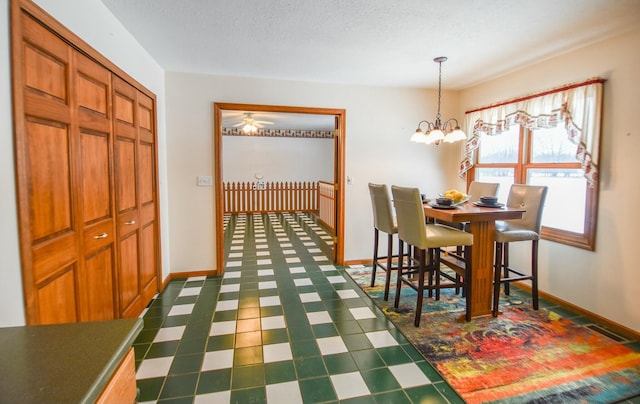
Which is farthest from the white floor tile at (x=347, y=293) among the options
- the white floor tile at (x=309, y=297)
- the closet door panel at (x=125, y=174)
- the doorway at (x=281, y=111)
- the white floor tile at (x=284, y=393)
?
the closet door panel at (x=125, y=174)

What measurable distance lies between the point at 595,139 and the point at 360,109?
93.9 inches

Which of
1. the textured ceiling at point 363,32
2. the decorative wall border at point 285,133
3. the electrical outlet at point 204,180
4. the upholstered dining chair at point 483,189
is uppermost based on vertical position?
the decorative wall border at point 285,133

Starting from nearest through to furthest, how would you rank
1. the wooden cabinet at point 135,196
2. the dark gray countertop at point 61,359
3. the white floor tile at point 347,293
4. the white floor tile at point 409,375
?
1. the dark gray countertop at point 61,359
2. the white floor tile at point 409,375
3. the wooden cabinet at point 135,196
4. the white floor tile at point 347,293

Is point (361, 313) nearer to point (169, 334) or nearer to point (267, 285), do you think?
point (267, 285)

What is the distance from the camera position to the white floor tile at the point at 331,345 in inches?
89.5

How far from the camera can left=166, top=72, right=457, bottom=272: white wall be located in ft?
12.0

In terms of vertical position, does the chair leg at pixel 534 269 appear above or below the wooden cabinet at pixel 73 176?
below

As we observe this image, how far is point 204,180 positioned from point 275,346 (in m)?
2.17

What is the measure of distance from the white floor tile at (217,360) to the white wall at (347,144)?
1743 millimetres

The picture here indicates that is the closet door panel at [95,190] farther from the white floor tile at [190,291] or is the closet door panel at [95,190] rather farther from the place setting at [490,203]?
the place setting at [490,203]

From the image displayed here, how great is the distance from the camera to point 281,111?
3.94 meters

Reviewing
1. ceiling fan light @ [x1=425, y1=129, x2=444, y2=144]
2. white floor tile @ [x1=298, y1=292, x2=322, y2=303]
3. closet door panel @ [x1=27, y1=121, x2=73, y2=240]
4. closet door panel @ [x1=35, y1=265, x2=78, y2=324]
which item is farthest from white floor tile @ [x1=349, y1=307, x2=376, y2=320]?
closet door panel @ [x1=27, y1=121, x2=73, y2=240]

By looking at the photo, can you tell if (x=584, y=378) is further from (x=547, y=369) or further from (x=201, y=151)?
(x=201, y=151)

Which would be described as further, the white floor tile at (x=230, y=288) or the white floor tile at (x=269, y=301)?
→ the white floor tile at (x=230, y=288)
